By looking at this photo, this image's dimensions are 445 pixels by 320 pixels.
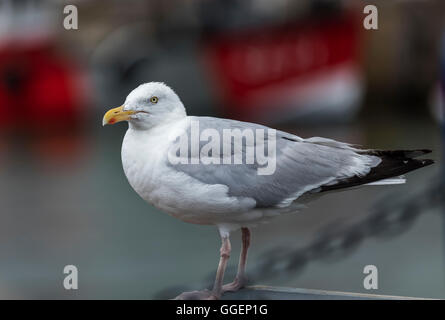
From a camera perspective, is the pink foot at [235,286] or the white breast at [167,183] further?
the pink foot at [235,286]

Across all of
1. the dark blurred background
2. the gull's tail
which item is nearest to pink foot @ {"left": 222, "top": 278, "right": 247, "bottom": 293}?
the gull's tail

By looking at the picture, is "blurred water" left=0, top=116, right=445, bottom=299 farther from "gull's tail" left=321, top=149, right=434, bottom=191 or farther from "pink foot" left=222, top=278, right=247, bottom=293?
"gull's tail" left=321, top=149, right=434, bottom=191

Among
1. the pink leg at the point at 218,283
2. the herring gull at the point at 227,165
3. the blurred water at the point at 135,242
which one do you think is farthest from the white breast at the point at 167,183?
the blurred water at the point at 135,242

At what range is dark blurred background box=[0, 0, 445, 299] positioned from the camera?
722cm

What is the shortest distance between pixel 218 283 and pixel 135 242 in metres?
5.52

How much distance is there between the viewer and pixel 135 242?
8.09m

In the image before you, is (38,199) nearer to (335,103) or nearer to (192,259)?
(192,259)

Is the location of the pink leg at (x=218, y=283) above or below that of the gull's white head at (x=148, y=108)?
below

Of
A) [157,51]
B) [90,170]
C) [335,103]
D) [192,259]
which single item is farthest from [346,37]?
[192,259]

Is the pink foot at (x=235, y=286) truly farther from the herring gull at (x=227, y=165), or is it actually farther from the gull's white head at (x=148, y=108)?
the gull's white head at (x=148, y=108)

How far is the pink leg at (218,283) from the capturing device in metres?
2.58

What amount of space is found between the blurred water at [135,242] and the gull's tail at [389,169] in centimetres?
304

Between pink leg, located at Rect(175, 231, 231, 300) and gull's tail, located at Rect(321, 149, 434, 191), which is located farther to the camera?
pink leg, located at Rect(175, 231, 231, 300)

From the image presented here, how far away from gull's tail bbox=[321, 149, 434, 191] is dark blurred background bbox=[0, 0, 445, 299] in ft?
4.85
